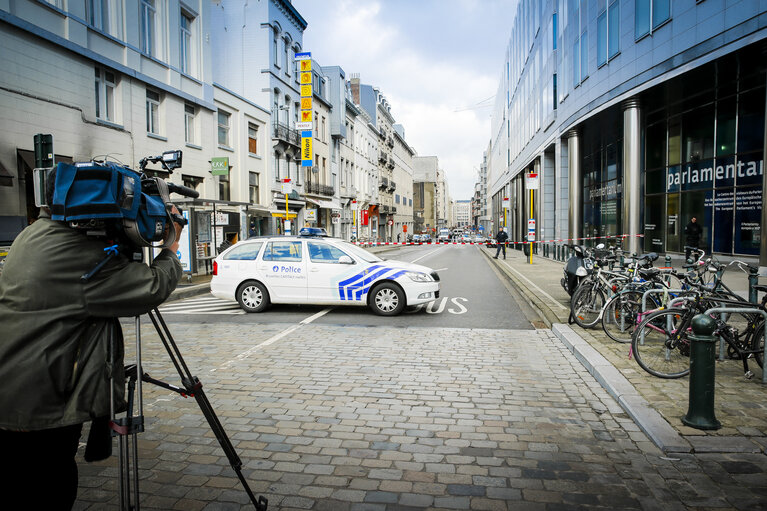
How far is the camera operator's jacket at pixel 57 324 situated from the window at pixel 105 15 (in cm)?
1686

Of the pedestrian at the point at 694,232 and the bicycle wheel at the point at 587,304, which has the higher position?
the pedestrian at the point at 694,232

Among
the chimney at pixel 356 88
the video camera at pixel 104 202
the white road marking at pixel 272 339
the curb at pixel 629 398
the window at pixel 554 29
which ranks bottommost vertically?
the white road marking at pixel 272 339

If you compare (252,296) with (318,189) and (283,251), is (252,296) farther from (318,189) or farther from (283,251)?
(318,189)

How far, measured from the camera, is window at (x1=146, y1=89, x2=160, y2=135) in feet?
60.5

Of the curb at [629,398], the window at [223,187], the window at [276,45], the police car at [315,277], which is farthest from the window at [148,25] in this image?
the curb at [629,398]

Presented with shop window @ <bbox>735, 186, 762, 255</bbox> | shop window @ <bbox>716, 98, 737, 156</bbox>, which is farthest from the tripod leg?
shop window @ <bbox>716, 98, 737, 156</bbox>

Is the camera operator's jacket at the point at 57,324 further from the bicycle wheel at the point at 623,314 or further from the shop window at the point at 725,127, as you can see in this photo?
the shop window at the point at 725,127

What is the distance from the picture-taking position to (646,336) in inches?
222

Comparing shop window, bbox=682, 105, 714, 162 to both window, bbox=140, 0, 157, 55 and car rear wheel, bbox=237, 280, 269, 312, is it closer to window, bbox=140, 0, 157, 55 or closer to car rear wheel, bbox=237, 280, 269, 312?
car rear wheel, bbox=237, 280, 269, 312

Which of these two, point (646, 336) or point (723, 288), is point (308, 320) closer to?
point (646, 336)

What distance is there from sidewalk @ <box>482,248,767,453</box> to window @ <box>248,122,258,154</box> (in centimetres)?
2373

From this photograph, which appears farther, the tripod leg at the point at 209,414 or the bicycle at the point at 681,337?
the bicycle at the point at 681,337

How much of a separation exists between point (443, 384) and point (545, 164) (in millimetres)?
29720

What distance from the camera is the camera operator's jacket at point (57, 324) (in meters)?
2.03
